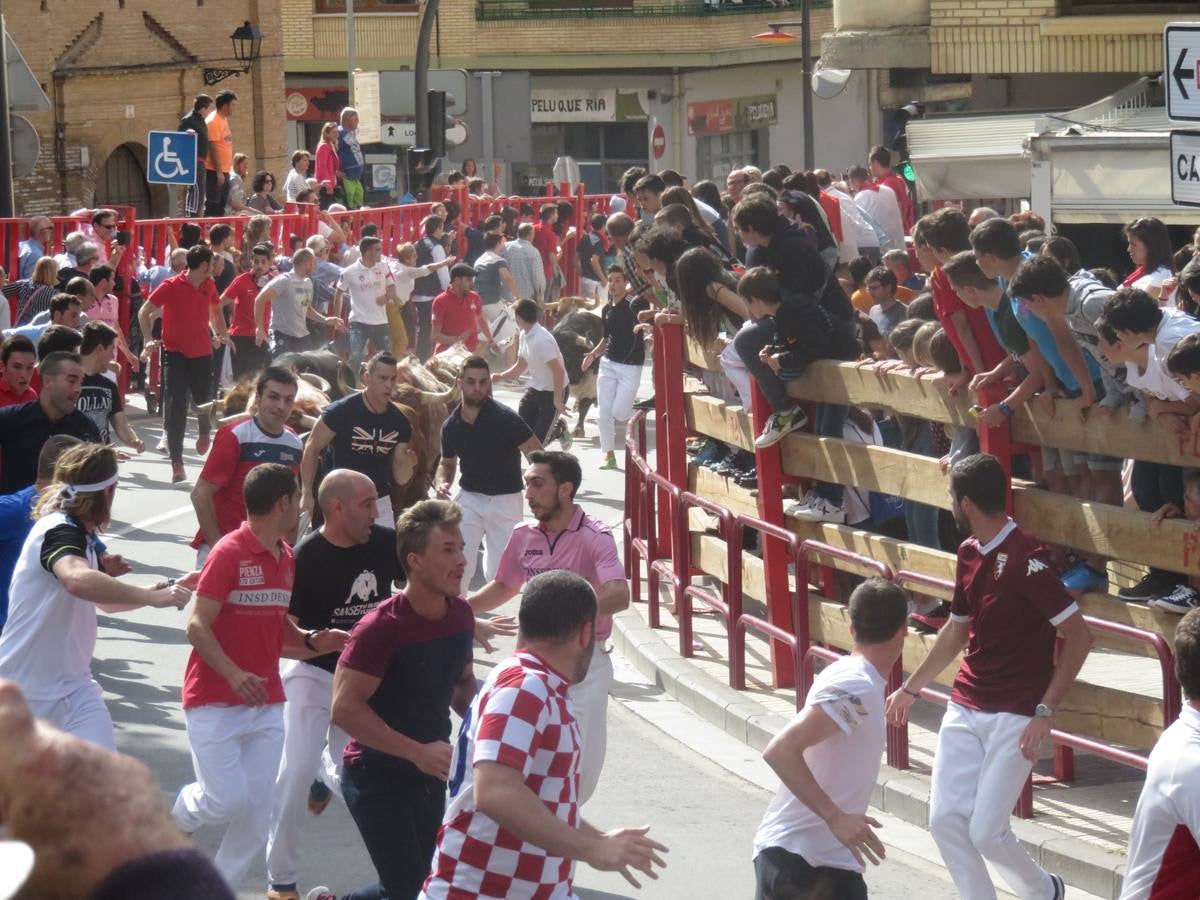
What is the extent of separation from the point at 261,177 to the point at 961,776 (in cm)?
1938

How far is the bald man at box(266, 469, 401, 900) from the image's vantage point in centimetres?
720

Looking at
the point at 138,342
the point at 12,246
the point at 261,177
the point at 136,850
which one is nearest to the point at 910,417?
the point at 136,850

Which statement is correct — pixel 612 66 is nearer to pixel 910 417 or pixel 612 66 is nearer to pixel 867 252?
pixel 867 252

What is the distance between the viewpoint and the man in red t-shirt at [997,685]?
21.0 feet

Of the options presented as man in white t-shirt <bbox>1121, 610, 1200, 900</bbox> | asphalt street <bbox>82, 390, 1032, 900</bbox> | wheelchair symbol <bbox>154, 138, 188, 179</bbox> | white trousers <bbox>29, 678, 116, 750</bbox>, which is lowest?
asphalt street <bbox>82, 390, 1032, 900</bbox>

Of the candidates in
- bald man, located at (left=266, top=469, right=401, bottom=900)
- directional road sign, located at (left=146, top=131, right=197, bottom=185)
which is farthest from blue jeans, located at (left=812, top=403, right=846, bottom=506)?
directional road sign, located at (left=146, top=131, right=197, bottom=185)

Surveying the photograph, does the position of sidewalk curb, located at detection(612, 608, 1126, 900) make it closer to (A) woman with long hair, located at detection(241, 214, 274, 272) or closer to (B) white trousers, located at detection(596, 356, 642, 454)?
(B) white trousers, located at detection(596, 356, 642, 454)

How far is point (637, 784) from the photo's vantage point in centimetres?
893

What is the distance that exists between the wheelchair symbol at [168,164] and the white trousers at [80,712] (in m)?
15.2

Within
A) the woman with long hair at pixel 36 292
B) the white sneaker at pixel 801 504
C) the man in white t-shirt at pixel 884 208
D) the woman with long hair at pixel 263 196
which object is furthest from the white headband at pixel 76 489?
the woman with long hair at pixel 263 196

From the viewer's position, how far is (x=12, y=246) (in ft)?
61.2

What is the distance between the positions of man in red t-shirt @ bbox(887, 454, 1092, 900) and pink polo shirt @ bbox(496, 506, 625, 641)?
5.67ft

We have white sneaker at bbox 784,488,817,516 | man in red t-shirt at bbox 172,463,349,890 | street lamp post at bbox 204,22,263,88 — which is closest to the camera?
man in red t-shirt at bbox 172,463,349,890

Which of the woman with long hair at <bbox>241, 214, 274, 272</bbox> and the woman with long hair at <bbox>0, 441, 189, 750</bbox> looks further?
the woman with long hair at <bbox>241, 214, 274, 272</bbox>
